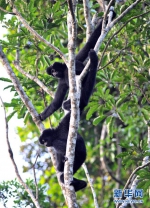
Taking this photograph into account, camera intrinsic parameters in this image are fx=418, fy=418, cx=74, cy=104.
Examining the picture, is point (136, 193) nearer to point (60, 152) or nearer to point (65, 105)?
point (60, 152)

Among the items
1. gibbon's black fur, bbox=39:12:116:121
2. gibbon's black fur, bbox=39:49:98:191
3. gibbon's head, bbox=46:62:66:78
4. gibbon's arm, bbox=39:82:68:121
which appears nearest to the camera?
gibbon's black fur, bbox=39:49:98:191

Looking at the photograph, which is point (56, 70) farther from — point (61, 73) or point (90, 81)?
point (90, 81)

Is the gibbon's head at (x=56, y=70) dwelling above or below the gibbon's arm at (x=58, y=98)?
above

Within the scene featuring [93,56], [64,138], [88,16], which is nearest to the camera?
[93,56]

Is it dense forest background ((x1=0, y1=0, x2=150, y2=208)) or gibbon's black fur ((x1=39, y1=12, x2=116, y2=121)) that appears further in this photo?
gibbon's black fur ((x1=39, y1=12, x2=116, y2=121))

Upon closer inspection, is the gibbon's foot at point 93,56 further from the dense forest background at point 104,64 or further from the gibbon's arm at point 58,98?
the gibbon's arm at point 58,98

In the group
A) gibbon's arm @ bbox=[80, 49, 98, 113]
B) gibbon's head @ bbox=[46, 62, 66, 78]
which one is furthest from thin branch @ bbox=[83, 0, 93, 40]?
gibbon's head @ bbox=[46, 62, 66, 78]

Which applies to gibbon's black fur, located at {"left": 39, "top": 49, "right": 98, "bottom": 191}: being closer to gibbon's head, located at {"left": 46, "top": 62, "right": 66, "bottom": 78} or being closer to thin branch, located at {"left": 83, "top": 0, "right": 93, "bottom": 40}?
thin branch, located at {"left": 83, "top": 0, "right": 93, "bottom": 40}

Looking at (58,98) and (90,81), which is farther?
(58,98)

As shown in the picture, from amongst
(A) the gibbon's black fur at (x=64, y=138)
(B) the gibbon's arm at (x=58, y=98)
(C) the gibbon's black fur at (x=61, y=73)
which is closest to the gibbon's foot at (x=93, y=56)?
(A) the gibbon's black fur at (x=64, y=138)

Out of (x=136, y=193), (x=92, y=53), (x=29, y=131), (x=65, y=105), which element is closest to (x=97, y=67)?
(x=92, y=53)

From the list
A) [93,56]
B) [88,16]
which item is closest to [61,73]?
[88,16]

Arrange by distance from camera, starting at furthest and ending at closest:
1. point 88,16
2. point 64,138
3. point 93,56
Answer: point 64,138 < point 88,16 < point 93,56

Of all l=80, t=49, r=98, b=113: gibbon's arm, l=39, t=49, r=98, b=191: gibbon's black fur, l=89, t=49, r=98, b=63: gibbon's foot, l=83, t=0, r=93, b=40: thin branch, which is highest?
l=83, t=0, r=93, b=40: thin branch
